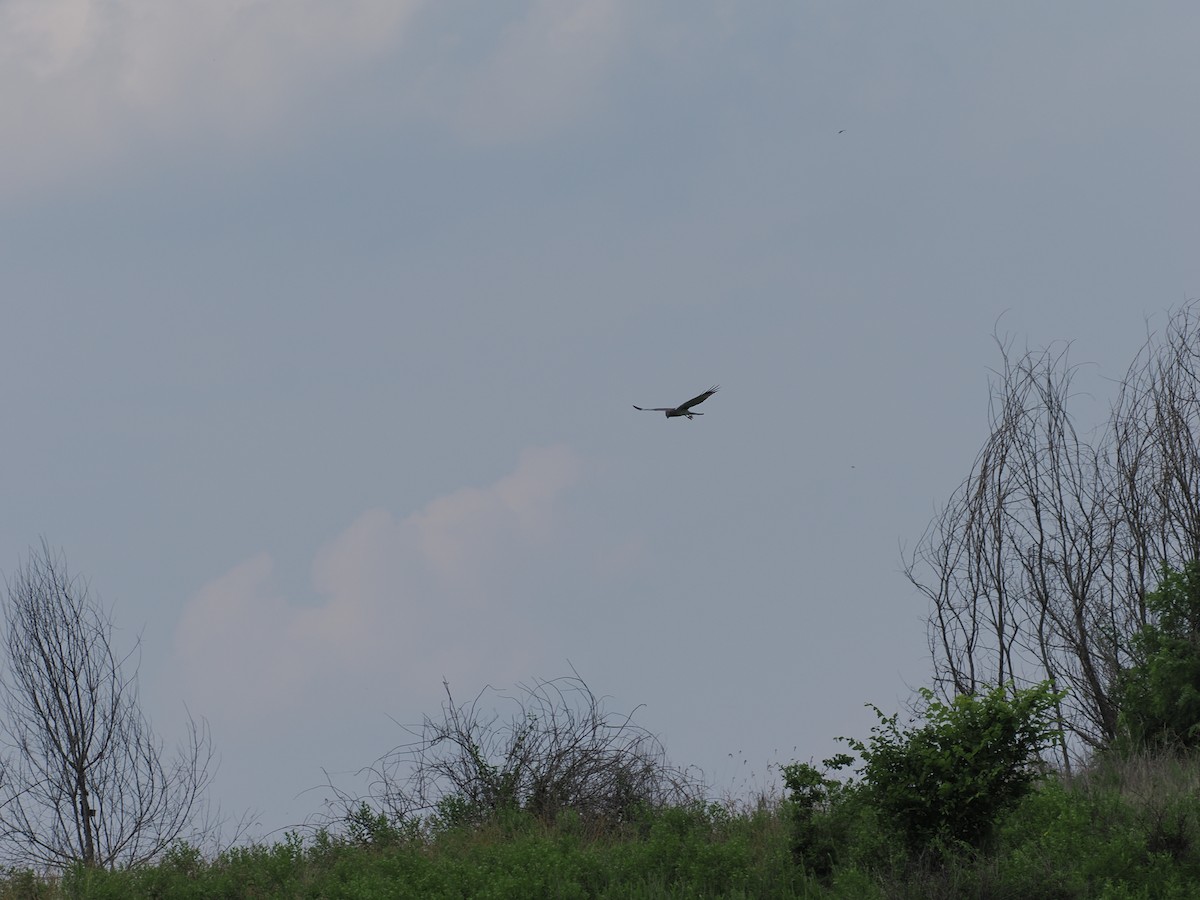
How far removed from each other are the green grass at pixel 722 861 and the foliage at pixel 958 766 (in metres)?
0.22

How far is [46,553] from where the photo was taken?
67.3 ft

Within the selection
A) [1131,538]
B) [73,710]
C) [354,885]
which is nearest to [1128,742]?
[1131,538]

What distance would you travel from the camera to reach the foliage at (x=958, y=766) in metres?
11.2

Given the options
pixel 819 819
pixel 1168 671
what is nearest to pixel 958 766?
pixel 819 819

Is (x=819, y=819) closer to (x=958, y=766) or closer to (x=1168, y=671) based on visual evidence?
(x=958, y=766)

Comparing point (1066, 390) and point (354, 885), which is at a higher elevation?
point (1066, 390)

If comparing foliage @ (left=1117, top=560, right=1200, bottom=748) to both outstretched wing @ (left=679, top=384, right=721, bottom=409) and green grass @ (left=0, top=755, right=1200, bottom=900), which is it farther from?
outstretched wing @ (left=679, top=384, right=721, bottom=409)

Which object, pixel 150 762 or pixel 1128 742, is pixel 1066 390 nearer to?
pixel 1128 742

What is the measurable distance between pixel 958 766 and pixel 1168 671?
509 cm

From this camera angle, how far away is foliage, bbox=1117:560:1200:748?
1489cm

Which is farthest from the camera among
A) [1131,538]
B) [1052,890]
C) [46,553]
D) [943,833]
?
[46,553]

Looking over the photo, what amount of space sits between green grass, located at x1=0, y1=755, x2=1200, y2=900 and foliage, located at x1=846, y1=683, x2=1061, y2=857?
22cm

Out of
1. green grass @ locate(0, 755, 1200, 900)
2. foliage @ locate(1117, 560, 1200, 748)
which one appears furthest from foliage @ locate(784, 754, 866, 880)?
foliage @ locate(1117, 560, 1200, 748)

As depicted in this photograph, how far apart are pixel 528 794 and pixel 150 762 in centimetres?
688
